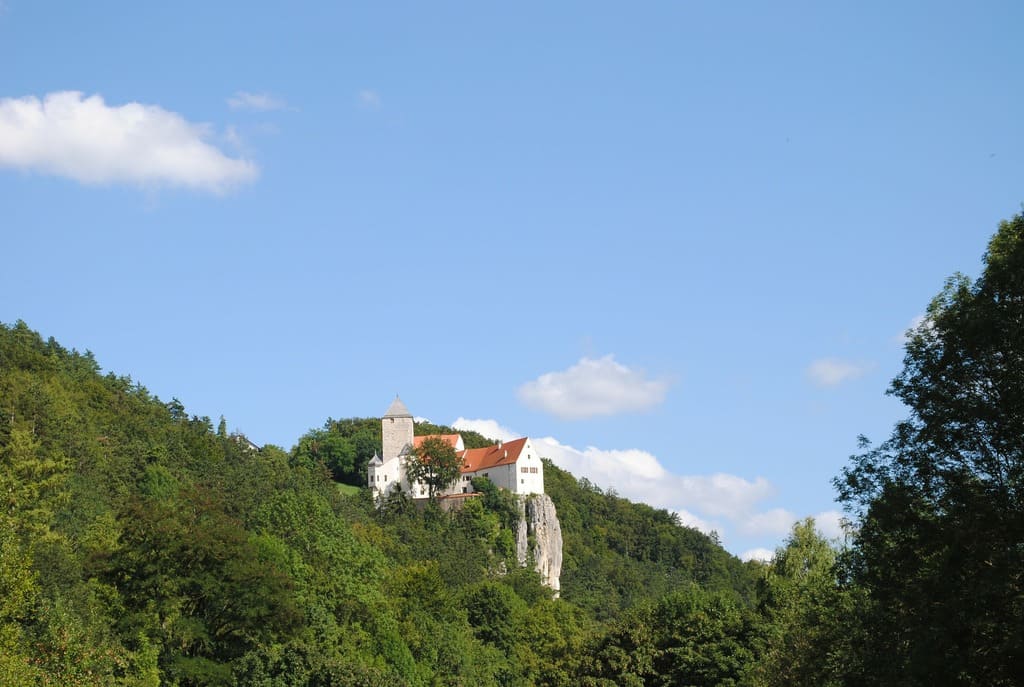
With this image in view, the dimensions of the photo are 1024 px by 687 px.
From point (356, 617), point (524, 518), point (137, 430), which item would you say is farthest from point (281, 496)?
point (524, 518)

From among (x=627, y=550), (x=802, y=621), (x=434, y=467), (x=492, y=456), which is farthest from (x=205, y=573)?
(x=627, y=550)

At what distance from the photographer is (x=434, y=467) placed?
423 ft

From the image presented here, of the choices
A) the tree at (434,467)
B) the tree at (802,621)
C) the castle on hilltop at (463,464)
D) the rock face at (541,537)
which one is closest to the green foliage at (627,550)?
the rock face at (541,537)

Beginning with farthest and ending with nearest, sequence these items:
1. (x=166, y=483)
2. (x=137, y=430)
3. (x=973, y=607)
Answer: (x=137, y=430) < (x=166, y=483) < (x=973, y=607)

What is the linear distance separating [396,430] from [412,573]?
76575mm

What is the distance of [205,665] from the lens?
142ft

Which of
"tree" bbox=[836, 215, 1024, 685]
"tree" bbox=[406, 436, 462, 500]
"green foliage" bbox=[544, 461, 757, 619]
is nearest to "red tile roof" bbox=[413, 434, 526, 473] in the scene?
"tree" bbox=[406, 436, 462, 500]

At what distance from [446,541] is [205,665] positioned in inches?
2793

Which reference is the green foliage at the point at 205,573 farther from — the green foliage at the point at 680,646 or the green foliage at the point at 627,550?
the green foliage at the point at 627,550

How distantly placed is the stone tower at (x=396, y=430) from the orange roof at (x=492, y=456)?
7.95 meters

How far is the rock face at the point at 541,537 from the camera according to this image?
126 metres

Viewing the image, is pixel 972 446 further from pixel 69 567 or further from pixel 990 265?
pixel 69 567

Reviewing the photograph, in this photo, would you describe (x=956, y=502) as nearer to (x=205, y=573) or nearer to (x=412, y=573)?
(x=205, y=573)

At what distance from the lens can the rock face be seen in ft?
414
